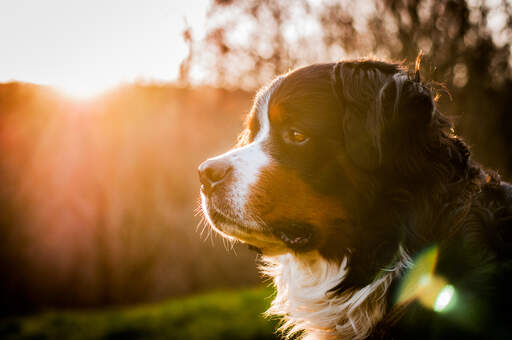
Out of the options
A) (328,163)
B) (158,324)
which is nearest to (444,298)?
(328,163)

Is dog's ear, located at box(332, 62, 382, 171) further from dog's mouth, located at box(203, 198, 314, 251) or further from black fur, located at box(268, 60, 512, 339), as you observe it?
dog's mouth, located at box(203, 198, 314, 251)

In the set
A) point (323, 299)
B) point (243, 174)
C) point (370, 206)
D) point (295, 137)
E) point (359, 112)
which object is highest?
point (359, 112)

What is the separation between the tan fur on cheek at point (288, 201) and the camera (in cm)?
194

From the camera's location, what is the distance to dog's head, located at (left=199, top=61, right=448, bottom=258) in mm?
1834

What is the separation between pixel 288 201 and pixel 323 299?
58cm

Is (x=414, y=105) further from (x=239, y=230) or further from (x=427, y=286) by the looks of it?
(x=239, y=230)

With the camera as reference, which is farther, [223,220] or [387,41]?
[387,41]

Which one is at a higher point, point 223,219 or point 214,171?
point 214,171

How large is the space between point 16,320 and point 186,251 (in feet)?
8.85

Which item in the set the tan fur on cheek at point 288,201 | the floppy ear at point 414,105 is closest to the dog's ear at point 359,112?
the floppy ear at point 414,105

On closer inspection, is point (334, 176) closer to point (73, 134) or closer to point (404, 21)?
point (73, 134)

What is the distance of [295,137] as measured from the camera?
2055 mm

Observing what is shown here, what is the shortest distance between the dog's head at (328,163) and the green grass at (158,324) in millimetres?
1736

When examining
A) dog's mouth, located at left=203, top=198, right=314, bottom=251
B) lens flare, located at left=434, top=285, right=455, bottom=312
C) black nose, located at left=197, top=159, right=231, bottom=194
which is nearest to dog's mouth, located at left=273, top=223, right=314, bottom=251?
dog's mouth, located at left=203, top=198, right=314, bottom=251
